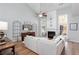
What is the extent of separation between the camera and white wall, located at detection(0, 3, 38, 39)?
2111 mm

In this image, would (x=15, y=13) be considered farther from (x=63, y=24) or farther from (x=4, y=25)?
(x=63, y=24)

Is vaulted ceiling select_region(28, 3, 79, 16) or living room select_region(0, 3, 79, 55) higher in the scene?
vaulted ceiling select_region(28, 3, 79, 16)

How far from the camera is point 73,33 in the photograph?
217cm

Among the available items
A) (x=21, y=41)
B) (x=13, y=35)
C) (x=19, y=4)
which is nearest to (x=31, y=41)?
(x=21, y=41)

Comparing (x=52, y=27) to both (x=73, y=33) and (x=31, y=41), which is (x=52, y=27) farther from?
(x=31, y=41)

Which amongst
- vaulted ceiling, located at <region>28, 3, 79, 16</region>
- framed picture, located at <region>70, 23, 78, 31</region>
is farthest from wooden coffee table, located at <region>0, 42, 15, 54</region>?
framed picture, located at <region>70, 23, 78, 31</region>

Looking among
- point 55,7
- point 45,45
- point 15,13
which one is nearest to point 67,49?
point 45,45

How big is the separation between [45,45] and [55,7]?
0.83 metres

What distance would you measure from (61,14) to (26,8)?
74cm

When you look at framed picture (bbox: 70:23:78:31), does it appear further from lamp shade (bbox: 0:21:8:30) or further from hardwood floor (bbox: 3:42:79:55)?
lamp shade (bbox: 0:21:8:30)

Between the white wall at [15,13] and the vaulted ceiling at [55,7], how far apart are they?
13 centimetres

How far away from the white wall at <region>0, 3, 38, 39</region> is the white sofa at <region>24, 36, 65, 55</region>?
1.32 ft

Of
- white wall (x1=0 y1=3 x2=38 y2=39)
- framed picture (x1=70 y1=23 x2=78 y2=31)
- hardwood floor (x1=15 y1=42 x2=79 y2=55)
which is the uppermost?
white wall (x1=0 y1=3 x2=38 y2=39)

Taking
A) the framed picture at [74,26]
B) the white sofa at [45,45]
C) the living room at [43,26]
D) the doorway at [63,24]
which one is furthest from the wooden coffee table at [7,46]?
the framed picture at [74,26]
